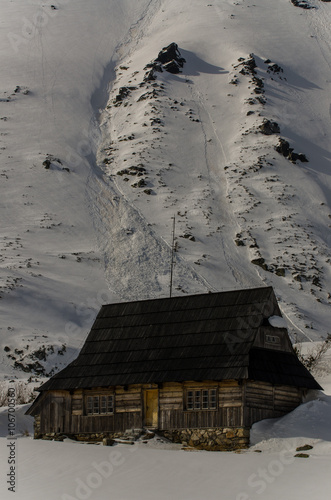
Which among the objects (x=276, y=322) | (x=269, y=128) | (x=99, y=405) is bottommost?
(x=99, y=405)

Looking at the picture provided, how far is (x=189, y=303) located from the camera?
35031 millimetres

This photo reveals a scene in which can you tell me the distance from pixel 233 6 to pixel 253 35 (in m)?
15.1

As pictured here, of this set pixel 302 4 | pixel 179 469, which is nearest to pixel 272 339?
pixel 179 469

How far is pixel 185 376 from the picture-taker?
31984mm

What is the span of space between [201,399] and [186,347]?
2124mm

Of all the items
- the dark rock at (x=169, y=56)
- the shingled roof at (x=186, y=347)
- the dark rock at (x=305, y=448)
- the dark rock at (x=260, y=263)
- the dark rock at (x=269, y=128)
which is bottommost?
the dark rock at (x=305, y=448)

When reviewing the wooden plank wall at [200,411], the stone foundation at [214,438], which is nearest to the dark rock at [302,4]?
the wooden plank wall at [200,411]

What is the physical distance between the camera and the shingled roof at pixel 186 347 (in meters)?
32.1

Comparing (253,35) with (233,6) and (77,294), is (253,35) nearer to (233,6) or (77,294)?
(233,6)

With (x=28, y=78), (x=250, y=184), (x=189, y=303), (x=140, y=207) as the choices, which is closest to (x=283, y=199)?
(x=250, y=184)

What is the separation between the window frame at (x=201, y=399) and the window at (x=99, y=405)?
10.6 feet

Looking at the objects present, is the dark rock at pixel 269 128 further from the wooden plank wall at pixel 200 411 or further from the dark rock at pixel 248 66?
the wooden plank wall at pixel 200 411

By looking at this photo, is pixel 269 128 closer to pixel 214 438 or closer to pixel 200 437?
pixel 200 437

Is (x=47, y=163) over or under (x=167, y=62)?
under
